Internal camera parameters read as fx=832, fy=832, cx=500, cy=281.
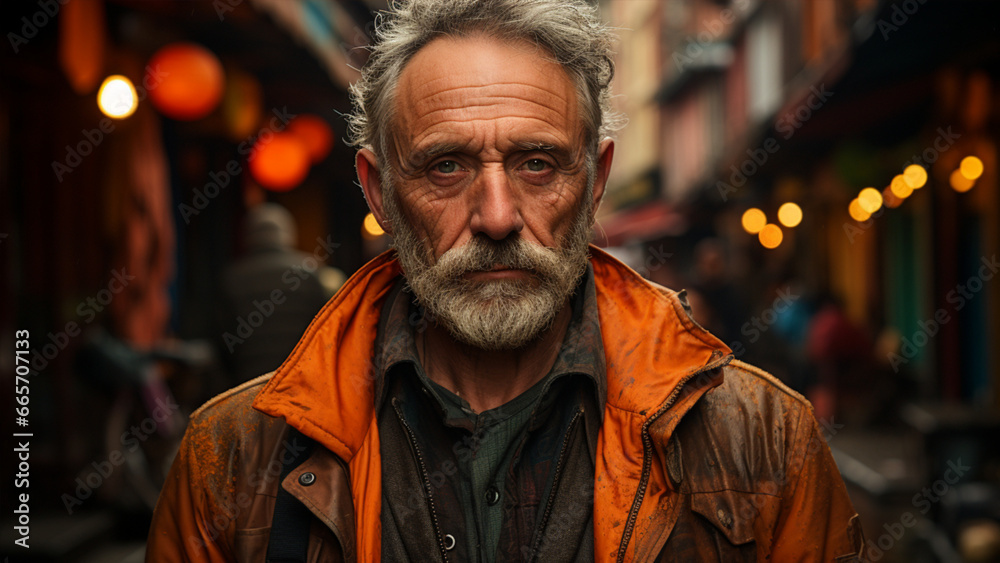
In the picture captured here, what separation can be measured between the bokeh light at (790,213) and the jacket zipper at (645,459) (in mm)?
12797

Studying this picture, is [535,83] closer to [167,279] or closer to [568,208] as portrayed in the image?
[568,208]

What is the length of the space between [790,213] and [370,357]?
1303cm

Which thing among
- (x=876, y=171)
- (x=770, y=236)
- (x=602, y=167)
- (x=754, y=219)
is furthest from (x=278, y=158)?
(x=770, y=236)

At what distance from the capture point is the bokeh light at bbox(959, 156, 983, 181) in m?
6.71

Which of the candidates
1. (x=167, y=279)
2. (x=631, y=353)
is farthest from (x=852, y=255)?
(x=631, y=353)

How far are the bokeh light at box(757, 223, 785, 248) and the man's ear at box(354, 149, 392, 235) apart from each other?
1502 centimetres

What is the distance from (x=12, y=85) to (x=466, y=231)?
16.4ft

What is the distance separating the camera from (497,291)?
1.95 meters

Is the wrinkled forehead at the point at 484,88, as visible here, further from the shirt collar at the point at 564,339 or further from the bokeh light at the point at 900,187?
the bokeh light at the point at 900,187

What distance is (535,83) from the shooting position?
6.44ft

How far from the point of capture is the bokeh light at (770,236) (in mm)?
16266

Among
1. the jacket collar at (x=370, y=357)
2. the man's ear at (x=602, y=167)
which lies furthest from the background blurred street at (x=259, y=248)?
the jacket collar at (x=370, y=357)

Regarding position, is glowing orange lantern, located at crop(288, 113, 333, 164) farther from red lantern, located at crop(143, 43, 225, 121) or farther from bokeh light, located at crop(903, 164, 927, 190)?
bokeh light, located at crop(903, 164, 927, 190)

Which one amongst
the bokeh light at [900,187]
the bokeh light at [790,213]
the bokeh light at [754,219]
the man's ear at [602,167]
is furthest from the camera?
the bokeh light at [754,219]
